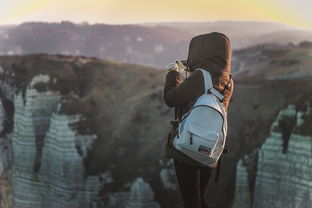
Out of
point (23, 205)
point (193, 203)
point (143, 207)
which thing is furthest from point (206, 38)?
point (23, 205)

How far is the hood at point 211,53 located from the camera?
5.82 meters

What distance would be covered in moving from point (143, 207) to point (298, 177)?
16884 millimetres

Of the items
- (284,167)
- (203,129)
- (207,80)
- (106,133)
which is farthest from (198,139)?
(106,133)

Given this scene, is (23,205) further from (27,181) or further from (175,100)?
(175,100)

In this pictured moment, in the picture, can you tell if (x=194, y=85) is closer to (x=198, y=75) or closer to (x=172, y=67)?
(x=198, y=75)

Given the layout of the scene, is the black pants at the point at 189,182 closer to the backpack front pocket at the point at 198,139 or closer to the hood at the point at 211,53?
the backpack front pocket at the point at 198,139

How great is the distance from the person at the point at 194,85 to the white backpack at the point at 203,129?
15cm

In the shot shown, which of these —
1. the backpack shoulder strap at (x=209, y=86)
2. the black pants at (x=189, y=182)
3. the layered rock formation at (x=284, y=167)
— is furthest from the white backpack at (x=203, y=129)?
the layered rock formation at (x=284, y=167)

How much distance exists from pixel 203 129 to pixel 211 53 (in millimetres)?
1243

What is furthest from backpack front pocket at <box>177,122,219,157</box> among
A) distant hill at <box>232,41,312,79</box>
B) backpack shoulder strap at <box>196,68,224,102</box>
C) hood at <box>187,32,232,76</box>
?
distant hill at <box>232,41,312,79</box>

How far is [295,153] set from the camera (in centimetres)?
2805

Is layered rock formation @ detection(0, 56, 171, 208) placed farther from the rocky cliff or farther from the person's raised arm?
the person's raised arm

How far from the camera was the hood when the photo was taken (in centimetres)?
582

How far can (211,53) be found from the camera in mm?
5824
